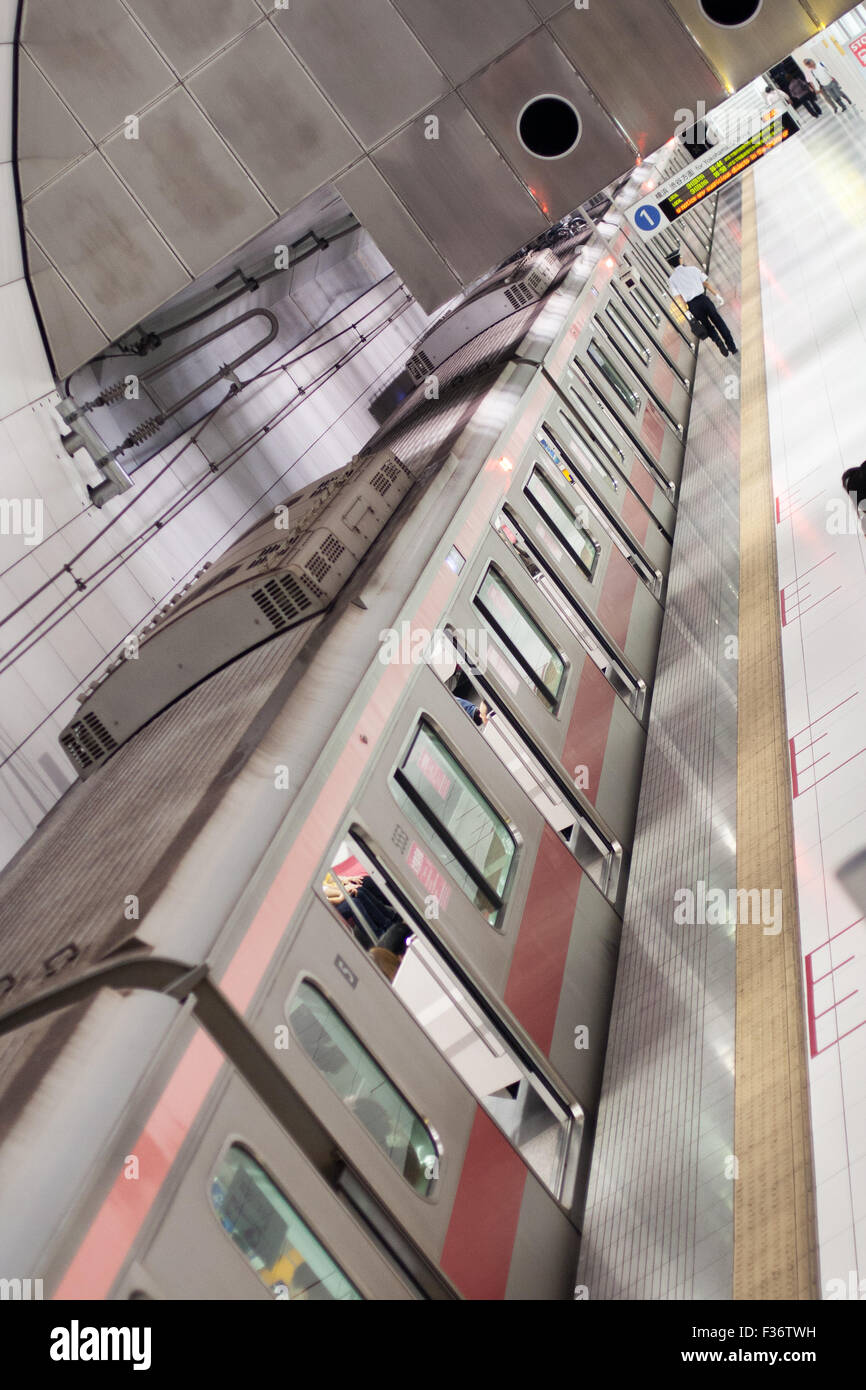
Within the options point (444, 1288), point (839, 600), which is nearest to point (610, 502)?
point (839, 600)

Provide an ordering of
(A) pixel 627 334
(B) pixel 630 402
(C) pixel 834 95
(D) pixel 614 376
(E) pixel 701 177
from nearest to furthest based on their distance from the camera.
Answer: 1. (D) pixel 614 376
2. (B) pixel 630 402
3. (A) pixel 627 334
4. (E) pixel 701 177
5. (C) pixel 834 95

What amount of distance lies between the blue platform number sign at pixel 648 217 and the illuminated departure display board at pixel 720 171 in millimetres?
506

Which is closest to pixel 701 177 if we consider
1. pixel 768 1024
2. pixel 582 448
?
pixel 582 448

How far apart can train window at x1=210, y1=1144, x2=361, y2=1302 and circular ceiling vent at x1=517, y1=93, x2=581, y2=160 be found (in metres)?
10.4

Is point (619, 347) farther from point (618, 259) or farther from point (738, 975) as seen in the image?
point (738, 975)

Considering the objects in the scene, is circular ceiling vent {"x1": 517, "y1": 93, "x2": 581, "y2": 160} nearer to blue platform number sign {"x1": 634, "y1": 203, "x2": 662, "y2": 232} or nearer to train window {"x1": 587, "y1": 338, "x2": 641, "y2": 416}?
blue platform number sign {"x1": 634, "y1": 203, "x2": 662, "y2": 232}

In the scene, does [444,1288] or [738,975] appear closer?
[444,1288]

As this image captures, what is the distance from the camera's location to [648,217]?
1297 centimetres

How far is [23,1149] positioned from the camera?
230 cm

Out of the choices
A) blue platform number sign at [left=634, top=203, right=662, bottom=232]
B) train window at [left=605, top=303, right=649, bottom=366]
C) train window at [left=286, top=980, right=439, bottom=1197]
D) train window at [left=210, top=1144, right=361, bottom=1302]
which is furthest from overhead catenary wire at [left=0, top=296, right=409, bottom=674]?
train window at [left=210, top=1144, right=361, bottom=1302]

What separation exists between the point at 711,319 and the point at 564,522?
6.45 meters

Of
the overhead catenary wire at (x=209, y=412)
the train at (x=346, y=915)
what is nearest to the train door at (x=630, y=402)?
the train at (x=346, y=915)

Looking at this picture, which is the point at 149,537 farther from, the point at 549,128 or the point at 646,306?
the point at 646,306

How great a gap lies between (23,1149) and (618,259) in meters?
11.0
